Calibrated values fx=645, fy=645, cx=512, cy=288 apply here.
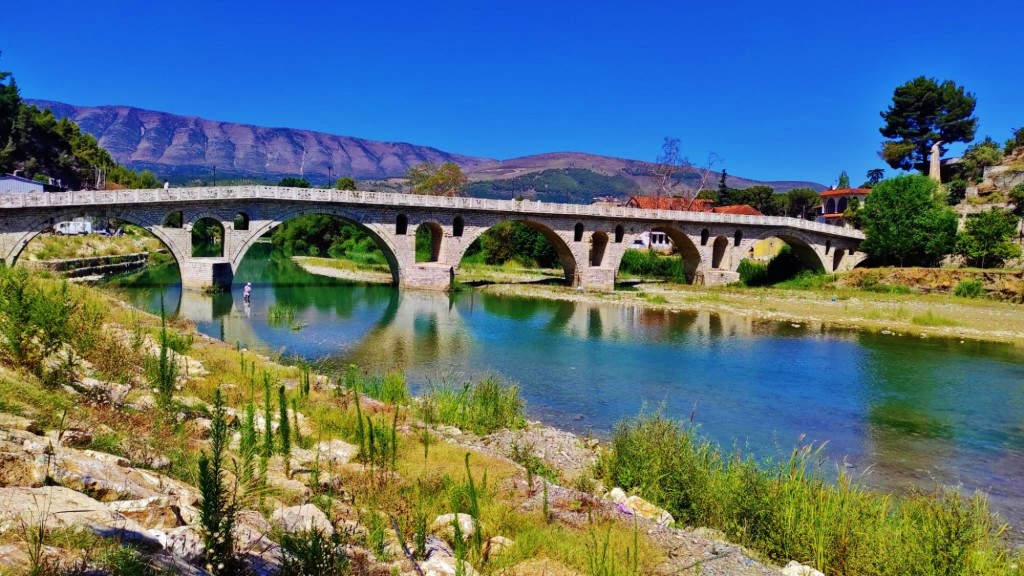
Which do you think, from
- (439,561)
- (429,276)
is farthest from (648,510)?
(429,276)

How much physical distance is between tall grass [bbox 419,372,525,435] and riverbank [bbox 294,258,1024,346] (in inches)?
836

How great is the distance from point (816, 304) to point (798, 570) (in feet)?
106

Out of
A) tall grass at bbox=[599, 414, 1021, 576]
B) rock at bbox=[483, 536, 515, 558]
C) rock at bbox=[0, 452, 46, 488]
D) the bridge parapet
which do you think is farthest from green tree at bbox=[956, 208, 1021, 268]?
rock at bbox=[0, 452, 46, 488]

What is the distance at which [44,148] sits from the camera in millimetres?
62781

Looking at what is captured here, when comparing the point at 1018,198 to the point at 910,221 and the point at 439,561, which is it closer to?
the point at 910,221

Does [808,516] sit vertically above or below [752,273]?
below

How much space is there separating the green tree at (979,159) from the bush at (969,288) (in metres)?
18.6

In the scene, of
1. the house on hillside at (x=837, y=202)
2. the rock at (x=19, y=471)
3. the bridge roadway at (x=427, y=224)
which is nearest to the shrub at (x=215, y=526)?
the rock at (x=19, y=471)

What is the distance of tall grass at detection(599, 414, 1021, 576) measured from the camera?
17.9 feet

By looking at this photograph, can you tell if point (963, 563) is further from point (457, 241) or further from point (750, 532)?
point (457, 241)

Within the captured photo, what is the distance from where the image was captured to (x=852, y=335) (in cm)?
2573

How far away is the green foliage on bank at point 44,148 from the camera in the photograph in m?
56.2

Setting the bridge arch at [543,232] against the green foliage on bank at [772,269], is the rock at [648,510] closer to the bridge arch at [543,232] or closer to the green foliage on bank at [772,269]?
the bridge arch at [543,232]

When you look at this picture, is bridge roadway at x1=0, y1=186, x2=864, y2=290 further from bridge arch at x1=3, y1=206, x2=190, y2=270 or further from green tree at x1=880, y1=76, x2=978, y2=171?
green tree at x1=880, y1=76, x2=978, y2=171
